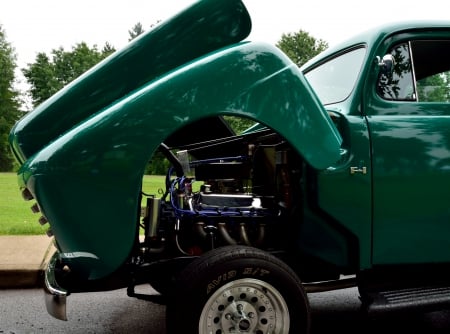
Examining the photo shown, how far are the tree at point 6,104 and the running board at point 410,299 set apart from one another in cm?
4889

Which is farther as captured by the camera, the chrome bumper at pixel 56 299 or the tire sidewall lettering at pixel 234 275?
the chrome bumper at pixel 56 299

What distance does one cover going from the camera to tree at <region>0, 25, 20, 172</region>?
155 ft

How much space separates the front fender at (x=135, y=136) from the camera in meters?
2.56

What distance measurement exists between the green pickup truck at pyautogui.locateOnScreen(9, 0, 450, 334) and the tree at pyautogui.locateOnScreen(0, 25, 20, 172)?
48.0 metres

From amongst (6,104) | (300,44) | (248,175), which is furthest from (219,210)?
(6,104)

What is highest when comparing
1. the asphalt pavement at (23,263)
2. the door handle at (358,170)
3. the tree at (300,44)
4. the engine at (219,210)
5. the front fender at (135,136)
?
the tree at (300,44)

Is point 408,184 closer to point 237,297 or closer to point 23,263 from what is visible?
point 237,297

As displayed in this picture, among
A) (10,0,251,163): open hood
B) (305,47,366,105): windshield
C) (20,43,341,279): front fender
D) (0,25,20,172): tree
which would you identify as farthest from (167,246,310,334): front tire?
(0,25,20,172): tree

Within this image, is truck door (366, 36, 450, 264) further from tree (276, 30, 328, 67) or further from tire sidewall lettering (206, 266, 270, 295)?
tree (276, 30, 328, 67)

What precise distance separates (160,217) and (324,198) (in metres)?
1.14

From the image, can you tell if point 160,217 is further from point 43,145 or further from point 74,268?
point 43,145

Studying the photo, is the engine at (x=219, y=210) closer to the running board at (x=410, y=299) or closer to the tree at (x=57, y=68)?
the running board at (x=410, y=299)

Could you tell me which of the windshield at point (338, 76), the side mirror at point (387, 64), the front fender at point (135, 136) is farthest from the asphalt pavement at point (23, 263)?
the side mirror at point (387, 64)

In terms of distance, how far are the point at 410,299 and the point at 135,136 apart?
2.02m
